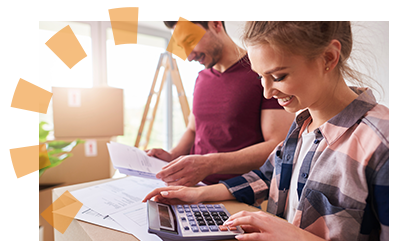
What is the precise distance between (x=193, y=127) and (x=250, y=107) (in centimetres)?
45

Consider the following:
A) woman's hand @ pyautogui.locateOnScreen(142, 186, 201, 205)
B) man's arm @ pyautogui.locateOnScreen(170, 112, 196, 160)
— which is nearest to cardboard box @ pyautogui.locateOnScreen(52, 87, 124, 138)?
man's arm @ pyautogui.locateOnScreen(170, 112, 196, 160)

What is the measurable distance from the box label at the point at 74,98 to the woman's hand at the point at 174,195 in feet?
5.17

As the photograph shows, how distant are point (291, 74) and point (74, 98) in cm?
183

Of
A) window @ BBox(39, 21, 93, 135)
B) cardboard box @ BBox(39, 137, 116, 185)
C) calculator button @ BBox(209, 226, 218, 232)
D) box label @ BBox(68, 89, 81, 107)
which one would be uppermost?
window @ BBox(39, 21, 93, 135)

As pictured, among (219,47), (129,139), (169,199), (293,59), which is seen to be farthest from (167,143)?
(293,59)

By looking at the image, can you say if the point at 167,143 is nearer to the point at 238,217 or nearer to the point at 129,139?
the point at 129,139

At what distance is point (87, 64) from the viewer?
8.76 feet

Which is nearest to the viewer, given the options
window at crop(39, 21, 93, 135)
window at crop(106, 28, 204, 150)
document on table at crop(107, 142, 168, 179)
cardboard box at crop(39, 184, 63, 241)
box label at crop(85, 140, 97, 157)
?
document on table at crop(107, 142, 168, 179)

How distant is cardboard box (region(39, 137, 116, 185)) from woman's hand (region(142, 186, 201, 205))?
4.58ft

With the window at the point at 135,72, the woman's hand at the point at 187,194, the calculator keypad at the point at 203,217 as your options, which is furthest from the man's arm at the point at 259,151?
the window at the point at 135,72

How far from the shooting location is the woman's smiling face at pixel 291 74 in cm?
52

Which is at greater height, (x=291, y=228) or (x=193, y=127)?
(x=193, y=127)

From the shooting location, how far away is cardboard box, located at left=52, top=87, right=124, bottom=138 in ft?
6.17

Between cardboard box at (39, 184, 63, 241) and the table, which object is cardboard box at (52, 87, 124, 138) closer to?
cardboard box at (39, 184, 63, 241)
